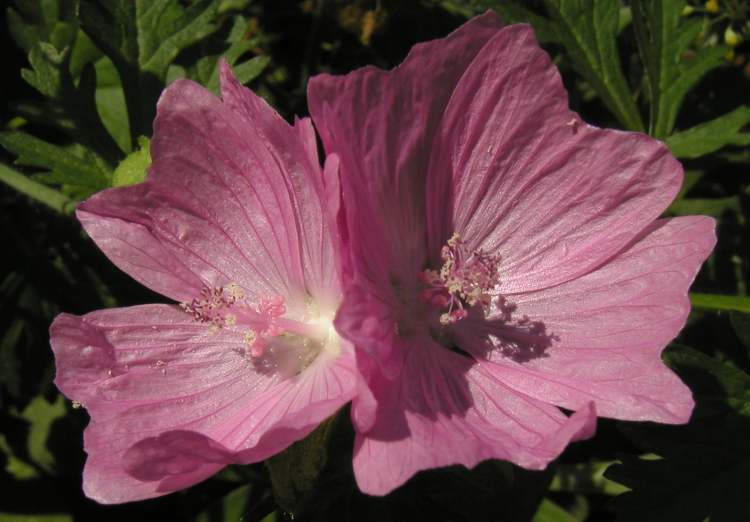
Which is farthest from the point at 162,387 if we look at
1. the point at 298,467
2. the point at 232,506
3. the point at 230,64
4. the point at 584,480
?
the point at 584,480

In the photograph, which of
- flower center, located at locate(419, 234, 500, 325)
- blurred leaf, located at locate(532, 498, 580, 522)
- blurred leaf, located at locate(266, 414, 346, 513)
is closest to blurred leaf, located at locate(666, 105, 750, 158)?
flower center, located at locate(419, 234, 500, 325)

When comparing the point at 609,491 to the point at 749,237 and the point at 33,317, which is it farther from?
the point at 33,317

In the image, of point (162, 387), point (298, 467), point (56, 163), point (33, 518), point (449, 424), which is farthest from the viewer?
point (33, 518)

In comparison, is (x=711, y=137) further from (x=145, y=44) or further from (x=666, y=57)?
(x=145, y=44)

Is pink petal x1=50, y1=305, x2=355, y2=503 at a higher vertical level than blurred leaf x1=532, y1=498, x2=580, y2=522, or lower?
higher

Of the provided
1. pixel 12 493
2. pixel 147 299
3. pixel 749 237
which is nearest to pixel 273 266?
pixel 147 299

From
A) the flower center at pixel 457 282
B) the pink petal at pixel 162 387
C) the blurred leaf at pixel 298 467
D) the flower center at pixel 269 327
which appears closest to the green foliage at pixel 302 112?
the blurred leaf at pixel 298 467

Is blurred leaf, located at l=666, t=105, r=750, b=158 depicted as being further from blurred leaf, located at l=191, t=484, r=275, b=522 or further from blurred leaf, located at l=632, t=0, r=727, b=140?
blurred leaf, located at l=191, t=484, r=275, b=522
